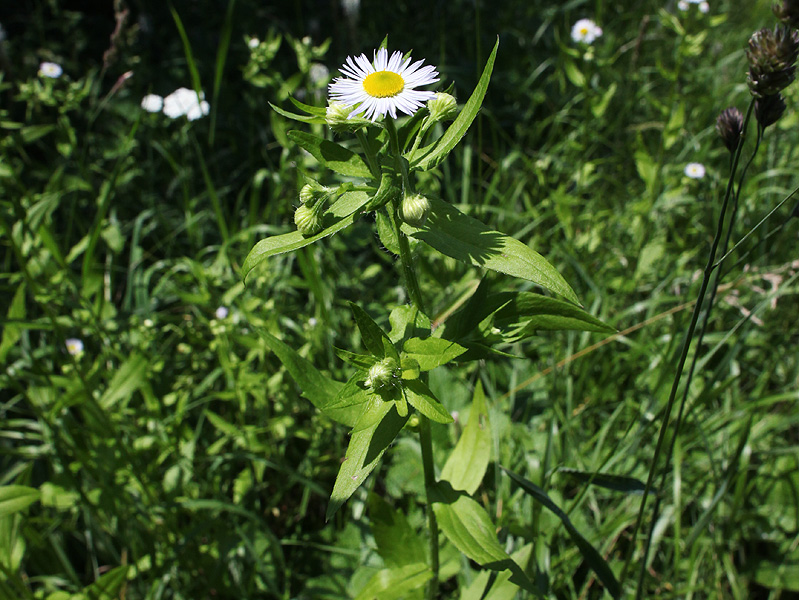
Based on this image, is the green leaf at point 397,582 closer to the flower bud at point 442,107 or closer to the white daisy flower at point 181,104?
the flower bud at point 442,107

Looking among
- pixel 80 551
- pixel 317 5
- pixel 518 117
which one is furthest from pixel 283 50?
pixel 80 551

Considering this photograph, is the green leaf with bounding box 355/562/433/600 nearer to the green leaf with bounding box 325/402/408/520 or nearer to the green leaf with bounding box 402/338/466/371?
the green leaf with bounding box 325/402/408/520

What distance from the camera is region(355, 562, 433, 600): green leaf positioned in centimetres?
139

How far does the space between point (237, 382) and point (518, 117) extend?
248 centimetres

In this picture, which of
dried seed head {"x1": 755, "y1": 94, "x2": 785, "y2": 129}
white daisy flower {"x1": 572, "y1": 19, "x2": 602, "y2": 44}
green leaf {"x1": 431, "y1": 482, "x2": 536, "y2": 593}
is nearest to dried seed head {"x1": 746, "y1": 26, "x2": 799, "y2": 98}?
dried seed head {"x1": 755, "y1": 94, "x2": 785, "y2": 129}

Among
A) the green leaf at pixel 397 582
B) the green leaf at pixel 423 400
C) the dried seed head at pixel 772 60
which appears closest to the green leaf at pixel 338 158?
the green leaf at pixel 423 400

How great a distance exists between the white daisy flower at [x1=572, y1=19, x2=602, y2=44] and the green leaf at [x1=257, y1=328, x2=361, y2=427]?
245 centimetres

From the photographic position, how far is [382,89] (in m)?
1.09

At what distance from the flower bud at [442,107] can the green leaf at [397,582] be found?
1.06m

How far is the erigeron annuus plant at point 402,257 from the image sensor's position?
1025 mm

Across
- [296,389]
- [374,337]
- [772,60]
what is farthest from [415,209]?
[296,389]

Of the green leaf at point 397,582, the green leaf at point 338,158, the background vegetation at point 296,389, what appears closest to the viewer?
the green leaf at point 338,158

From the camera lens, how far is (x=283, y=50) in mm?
3891

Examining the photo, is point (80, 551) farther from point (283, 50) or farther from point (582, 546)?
point (283, 50)
